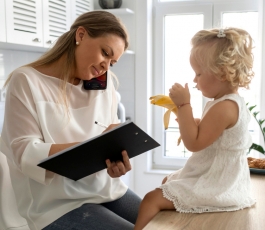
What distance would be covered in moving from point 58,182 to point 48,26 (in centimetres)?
138

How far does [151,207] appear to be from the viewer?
1299 mm

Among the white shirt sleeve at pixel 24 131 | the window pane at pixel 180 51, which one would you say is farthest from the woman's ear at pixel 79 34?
the window pane at pixel 180 51

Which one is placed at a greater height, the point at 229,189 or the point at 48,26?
the point at 48,26

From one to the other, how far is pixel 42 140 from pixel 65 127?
11 cm

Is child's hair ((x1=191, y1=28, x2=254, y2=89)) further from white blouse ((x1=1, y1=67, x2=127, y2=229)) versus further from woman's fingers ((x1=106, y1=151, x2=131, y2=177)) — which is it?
white blouse ((x1=1, y1=67, x2=127, y2=229))

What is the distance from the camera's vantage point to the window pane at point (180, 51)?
3.48 m

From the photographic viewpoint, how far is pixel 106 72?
185 cm

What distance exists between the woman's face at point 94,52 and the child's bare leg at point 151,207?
0.63m

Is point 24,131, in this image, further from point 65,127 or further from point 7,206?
point 7,206

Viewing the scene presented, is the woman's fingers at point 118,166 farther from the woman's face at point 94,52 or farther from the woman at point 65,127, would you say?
the woman's face at point 94,52

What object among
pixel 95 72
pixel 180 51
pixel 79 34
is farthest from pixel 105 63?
pixel 180 51

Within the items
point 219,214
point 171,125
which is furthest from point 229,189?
point 171,125

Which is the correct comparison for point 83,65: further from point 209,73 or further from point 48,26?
point 48,26

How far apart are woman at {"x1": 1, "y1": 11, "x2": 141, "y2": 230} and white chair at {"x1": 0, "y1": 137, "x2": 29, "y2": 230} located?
0.61 ft
